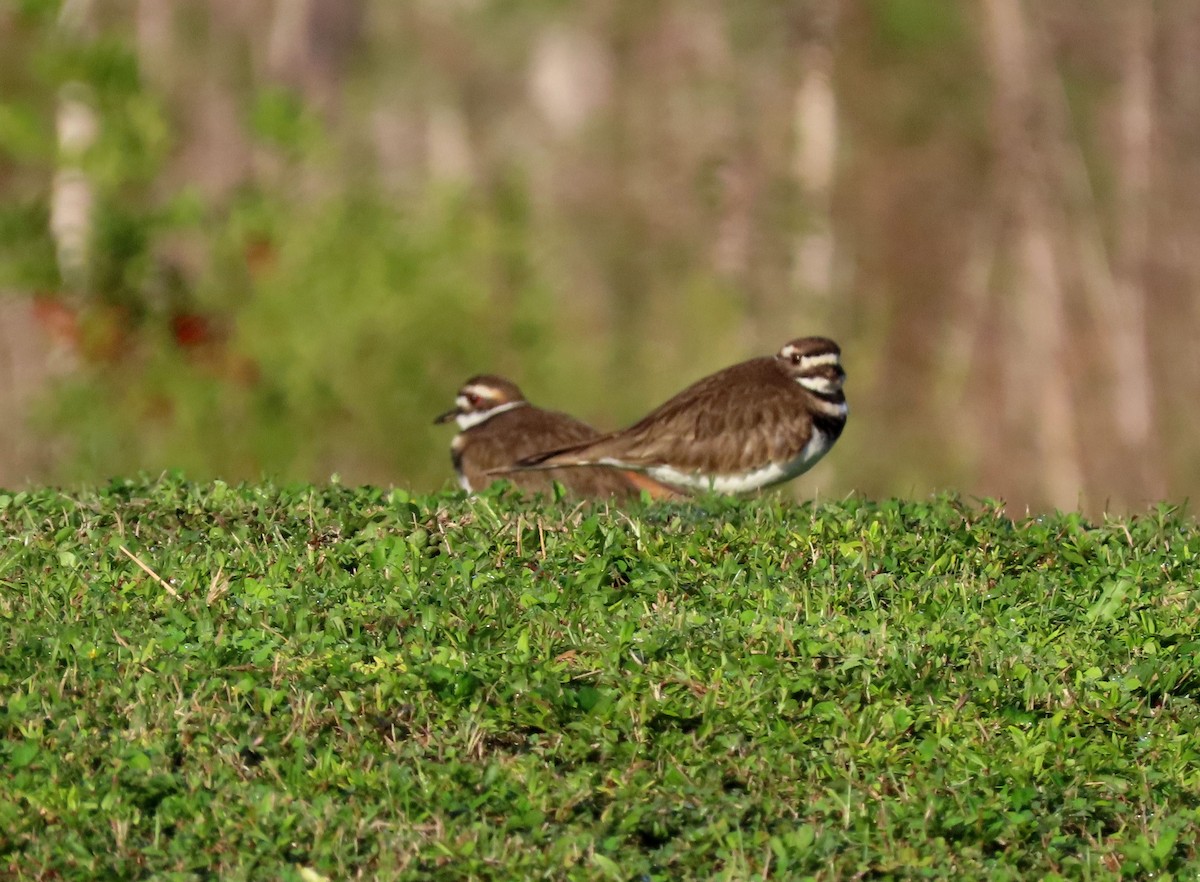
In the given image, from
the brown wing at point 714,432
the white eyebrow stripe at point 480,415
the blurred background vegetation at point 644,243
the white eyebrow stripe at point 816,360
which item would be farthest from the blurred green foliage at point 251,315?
the white eyebrow stripe at point 816,360

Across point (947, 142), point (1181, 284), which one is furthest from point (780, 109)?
point (1181, 284)

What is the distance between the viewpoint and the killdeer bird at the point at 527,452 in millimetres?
13430

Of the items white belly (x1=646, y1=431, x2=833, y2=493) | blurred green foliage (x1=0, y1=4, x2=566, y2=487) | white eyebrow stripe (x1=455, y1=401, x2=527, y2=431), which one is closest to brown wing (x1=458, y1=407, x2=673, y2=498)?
white belly (x1=646, y1=431, x2=833, y2=493)

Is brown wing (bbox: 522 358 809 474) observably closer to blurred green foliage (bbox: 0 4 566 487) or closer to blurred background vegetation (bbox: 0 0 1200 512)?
blurred background vegetation (bbox: 0 0 1200 512)

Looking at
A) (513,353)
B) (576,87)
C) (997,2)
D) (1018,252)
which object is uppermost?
(576,87)

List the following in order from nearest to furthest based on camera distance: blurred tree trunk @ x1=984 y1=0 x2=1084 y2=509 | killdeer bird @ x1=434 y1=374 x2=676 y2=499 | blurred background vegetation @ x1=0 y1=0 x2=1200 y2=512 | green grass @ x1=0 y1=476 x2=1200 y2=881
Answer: green grass @ x1=0 y1=476 x2=1200 y2=881 → killdeer bird @ x1=434 y1=374 x2=676 y2=499 → blurred background vegetation @ x1=0 y1=0 x2=1200 y2=512 → blurred tree trunk @ x1=984 y1=0 x2=1084 y2=509

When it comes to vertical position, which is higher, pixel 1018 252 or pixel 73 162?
pixel 1018 252

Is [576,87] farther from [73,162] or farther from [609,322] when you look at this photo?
[73,162]

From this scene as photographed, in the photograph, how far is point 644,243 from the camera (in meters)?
31.5

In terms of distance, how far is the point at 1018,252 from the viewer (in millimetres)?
29359

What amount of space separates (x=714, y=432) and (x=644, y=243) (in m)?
19.1

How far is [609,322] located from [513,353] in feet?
24.7

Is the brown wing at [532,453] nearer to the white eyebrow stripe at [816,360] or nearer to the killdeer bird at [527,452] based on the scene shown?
the killdeer bird at [527,452]

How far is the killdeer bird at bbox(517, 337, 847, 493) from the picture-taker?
41.5 feet
